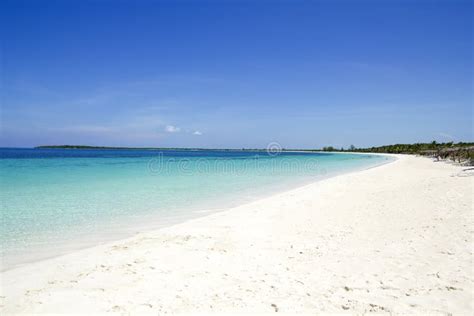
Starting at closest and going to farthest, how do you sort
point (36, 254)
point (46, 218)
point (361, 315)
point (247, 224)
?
point (361, 315), point (36, 254), point (247, 224), point (46, 218)

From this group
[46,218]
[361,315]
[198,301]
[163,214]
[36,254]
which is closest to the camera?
[361,315]

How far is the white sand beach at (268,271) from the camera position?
3309 mm

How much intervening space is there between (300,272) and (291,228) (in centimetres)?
248

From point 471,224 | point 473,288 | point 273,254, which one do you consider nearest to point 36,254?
point 273,254

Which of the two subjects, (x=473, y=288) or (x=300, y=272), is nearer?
(x=473, y=288)

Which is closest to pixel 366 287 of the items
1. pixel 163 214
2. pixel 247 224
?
pixel 247 224

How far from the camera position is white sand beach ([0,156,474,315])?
10.9ft

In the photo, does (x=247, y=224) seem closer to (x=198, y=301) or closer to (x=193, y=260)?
(x=193, y=260)

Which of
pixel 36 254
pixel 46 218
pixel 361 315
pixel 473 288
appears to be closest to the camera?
pixel 361 315

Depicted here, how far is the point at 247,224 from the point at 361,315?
4124mm

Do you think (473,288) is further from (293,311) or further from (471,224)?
(471,224)

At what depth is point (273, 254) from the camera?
492 cm

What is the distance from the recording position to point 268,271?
4.19 m

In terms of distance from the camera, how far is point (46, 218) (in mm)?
7887
